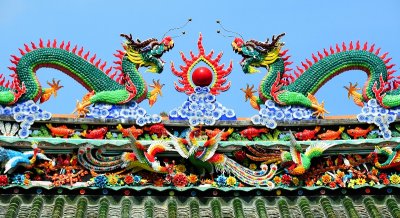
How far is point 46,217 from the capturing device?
967cm

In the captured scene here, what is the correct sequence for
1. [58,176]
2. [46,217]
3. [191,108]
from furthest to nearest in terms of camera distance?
[191,108], [58,176], [46,217]

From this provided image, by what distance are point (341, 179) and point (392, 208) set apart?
2.75 ft

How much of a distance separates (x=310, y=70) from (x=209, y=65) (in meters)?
1.54

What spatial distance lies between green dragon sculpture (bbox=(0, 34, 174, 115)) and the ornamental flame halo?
330 millimetres

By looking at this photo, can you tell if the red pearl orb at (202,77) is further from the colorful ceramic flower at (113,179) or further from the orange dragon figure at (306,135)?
the colorful ceramic flower at (113,179)

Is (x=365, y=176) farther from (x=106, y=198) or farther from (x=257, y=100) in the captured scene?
(x=106, y=198)

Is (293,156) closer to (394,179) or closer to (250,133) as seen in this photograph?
(250,133)

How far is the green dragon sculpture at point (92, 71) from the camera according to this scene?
36.8ft

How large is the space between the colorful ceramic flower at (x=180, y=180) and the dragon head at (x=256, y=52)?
214 cm

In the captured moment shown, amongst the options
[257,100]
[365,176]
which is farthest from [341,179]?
[257,100]

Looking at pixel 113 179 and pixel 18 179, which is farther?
pixel 113 179

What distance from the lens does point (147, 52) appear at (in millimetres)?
11680

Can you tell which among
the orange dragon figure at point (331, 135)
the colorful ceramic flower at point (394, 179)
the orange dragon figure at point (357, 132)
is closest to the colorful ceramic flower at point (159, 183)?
the orange dragon figure at point (331, 135)

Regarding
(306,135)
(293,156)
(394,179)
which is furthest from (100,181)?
(394,179)
